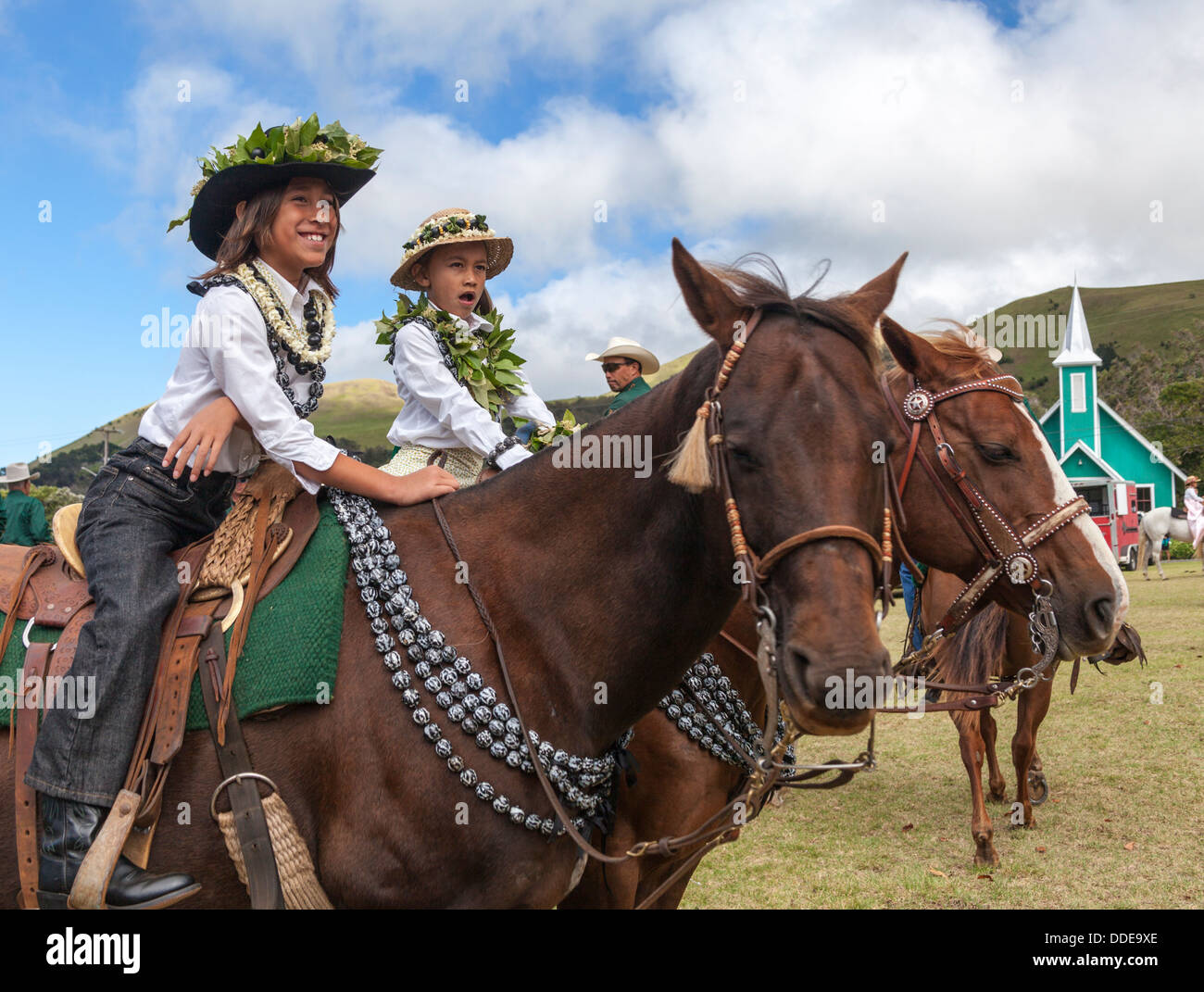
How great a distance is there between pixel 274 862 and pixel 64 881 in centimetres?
63

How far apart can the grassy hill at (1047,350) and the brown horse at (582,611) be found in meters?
90.6

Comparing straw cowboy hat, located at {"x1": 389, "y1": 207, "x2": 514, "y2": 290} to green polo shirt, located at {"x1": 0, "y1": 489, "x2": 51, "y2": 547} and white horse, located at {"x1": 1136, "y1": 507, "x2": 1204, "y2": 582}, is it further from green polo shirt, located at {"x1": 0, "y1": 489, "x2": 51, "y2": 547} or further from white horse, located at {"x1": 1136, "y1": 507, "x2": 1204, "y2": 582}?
white horse, located at {"x1": 1136, "y1": 507, "x2": 1204, "y2": 582}

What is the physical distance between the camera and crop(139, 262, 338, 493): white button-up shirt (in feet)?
9.47

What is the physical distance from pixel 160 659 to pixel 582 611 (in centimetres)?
131

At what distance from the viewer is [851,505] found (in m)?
2.24

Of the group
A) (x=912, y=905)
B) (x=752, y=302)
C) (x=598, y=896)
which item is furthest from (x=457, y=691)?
(x=912, y=905)

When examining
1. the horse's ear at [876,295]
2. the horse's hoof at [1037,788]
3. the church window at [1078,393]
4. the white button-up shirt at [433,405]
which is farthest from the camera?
the church window at [1078,393]

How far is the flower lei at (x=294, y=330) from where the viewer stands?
306 cm

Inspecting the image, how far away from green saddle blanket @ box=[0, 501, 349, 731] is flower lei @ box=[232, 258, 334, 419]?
0.76m

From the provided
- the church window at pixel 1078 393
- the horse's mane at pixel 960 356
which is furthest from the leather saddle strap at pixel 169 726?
the church window at pixel 1078 393

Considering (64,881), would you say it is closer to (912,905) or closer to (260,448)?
(260,448)

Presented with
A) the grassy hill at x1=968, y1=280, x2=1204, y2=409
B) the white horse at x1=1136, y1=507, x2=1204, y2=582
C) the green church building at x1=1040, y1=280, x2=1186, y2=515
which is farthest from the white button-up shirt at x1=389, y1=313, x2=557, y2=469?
the grassy hill at x1=968, y1=280, x2=1204, y2=409

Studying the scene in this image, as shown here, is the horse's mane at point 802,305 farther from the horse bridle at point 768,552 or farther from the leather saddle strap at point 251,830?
the leather saddle strap at point 251,830
